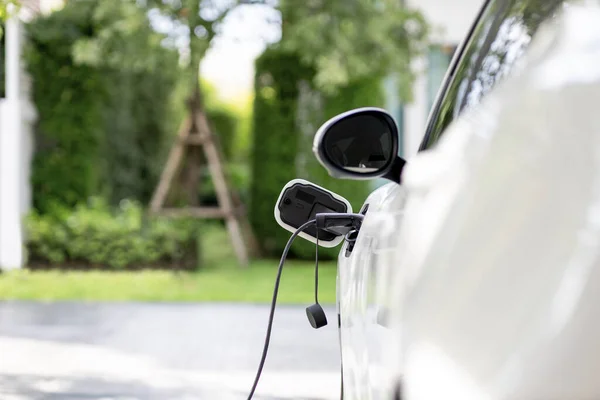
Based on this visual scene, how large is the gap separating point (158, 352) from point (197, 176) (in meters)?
4.83

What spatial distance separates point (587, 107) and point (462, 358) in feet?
1.13

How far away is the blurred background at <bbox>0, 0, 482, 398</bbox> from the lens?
9.09m

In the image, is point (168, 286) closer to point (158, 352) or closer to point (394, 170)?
point (158, 352)

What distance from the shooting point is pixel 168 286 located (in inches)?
356

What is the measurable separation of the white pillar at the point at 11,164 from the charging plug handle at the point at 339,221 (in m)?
8.26

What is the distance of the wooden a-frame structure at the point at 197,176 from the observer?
10.2 meters

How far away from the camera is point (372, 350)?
4.97 feet

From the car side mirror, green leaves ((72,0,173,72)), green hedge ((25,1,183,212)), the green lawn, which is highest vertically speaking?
the car side mirror

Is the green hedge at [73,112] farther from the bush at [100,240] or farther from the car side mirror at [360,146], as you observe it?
the car side mirror at [360,146]

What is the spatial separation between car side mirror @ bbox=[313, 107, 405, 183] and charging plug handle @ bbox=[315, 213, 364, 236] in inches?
11.8

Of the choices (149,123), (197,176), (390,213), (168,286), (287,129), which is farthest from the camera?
(149,123)

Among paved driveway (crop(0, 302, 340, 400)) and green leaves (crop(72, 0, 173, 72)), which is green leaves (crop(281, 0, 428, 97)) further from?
paved driveway (crop(0, 302, 340, 400))

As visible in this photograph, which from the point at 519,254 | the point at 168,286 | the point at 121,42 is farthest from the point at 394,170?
the point at 121,42

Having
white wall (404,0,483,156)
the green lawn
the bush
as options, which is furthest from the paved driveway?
white wall (404,0,483,156)
